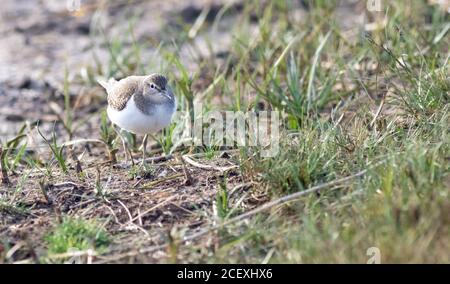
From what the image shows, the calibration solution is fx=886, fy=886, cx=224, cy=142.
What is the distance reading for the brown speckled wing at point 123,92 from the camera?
18.5 ft

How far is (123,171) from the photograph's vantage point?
5754 millimetres

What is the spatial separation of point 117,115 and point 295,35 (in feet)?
8.25

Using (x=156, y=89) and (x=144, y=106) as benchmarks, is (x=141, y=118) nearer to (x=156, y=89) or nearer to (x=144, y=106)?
(x=144, y=106)

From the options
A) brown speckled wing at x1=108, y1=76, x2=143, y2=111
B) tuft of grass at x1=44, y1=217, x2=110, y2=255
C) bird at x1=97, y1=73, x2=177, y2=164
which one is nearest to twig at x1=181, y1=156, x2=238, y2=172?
bird at x1=97, y1=73, x2=177, y2=164

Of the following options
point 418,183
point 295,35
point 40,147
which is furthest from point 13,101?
point 418,183

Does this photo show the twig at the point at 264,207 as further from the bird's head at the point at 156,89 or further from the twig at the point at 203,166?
the bird's head at the point at 156,89

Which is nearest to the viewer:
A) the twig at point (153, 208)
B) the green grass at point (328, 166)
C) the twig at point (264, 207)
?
the green grass at point (328, 166)

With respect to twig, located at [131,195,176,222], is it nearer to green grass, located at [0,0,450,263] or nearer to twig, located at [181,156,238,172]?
green grass, located at [0,0,450,263]

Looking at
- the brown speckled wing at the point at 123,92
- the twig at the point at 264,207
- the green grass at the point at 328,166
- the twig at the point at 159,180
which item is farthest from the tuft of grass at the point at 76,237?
the brown speckled wing at the point at 123,92

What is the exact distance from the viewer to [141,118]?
5449 mm

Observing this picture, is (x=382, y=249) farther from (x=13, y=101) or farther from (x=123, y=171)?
(x=13, y=101)

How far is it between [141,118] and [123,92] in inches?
13.4

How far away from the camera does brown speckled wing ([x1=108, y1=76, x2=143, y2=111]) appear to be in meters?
5.64

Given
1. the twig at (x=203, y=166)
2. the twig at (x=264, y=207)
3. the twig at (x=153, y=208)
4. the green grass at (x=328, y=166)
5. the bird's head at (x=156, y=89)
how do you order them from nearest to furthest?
the green grass at (x=328, y=166)
the twig at (x=264, y=207)
the twig at (x=153, y=208)
the twig at (x=203, y=166)
the bird's head at (x=156, y=89)
